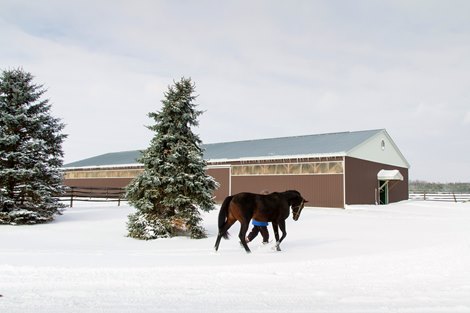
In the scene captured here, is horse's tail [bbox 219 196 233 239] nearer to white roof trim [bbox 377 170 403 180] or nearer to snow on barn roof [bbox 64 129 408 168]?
snow on barn roof [bbox 64 129 408 168]

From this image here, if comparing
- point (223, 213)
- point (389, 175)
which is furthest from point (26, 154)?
point (389, 175)

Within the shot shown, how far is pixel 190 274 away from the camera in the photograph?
22.2ft

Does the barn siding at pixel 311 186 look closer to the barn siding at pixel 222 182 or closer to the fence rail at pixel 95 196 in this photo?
the barn siding at pixel 222 182

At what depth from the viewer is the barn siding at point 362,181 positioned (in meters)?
27.3

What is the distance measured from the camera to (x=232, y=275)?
669 cm

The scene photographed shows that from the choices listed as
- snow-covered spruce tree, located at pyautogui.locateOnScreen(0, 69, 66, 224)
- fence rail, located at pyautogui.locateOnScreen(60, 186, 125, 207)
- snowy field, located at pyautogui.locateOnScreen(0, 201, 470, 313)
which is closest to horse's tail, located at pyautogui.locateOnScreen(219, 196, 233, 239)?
snowy field, located at pyautogui.locateOnScreen(0, 201, 470, 313)

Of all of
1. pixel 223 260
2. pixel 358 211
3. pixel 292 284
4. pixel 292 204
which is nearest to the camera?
pixel 292 284

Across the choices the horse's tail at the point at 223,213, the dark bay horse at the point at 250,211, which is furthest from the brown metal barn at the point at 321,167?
the horse's tail at the point at 223,213

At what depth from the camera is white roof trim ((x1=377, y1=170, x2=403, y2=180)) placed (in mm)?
30875

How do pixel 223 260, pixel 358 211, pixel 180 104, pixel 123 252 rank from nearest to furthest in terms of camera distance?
pixel 223 260 < pixel 123 252 < pixel 180 104 < pixel 358 211

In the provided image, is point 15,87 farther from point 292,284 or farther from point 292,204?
point 292,284

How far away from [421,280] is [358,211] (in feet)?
62.9

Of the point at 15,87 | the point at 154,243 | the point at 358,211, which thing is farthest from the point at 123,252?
the point at 358,211

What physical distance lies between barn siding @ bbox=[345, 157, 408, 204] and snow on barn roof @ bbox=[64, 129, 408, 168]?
1.43 m
